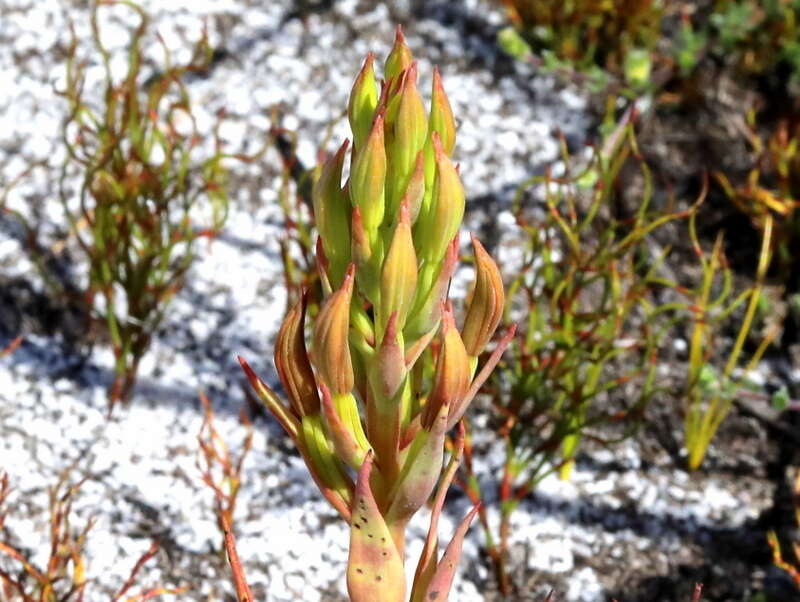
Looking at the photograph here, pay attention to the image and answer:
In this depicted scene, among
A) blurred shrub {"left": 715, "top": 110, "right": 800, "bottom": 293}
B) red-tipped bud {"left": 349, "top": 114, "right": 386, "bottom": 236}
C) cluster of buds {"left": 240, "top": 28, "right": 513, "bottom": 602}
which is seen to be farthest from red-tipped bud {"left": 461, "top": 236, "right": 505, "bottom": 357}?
blurred shrub {"left": 715, "top": 110, "right": 800, "bottom": 293}

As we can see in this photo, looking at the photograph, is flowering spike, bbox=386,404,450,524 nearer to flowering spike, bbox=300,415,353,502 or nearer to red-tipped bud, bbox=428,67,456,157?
flowering spike, bbox=300,415,353,502

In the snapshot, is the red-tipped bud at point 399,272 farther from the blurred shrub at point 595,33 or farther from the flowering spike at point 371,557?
the blurred shrub at point 595,33

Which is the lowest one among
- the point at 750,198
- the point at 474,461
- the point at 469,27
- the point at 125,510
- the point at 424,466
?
the point at 424,466

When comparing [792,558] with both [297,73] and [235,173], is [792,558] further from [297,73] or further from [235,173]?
[297,73]

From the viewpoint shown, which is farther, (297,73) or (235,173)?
(297,73)

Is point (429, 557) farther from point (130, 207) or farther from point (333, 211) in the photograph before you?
point (130, 207)

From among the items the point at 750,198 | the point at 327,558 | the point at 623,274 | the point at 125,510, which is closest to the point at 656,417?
the point at 623,274
